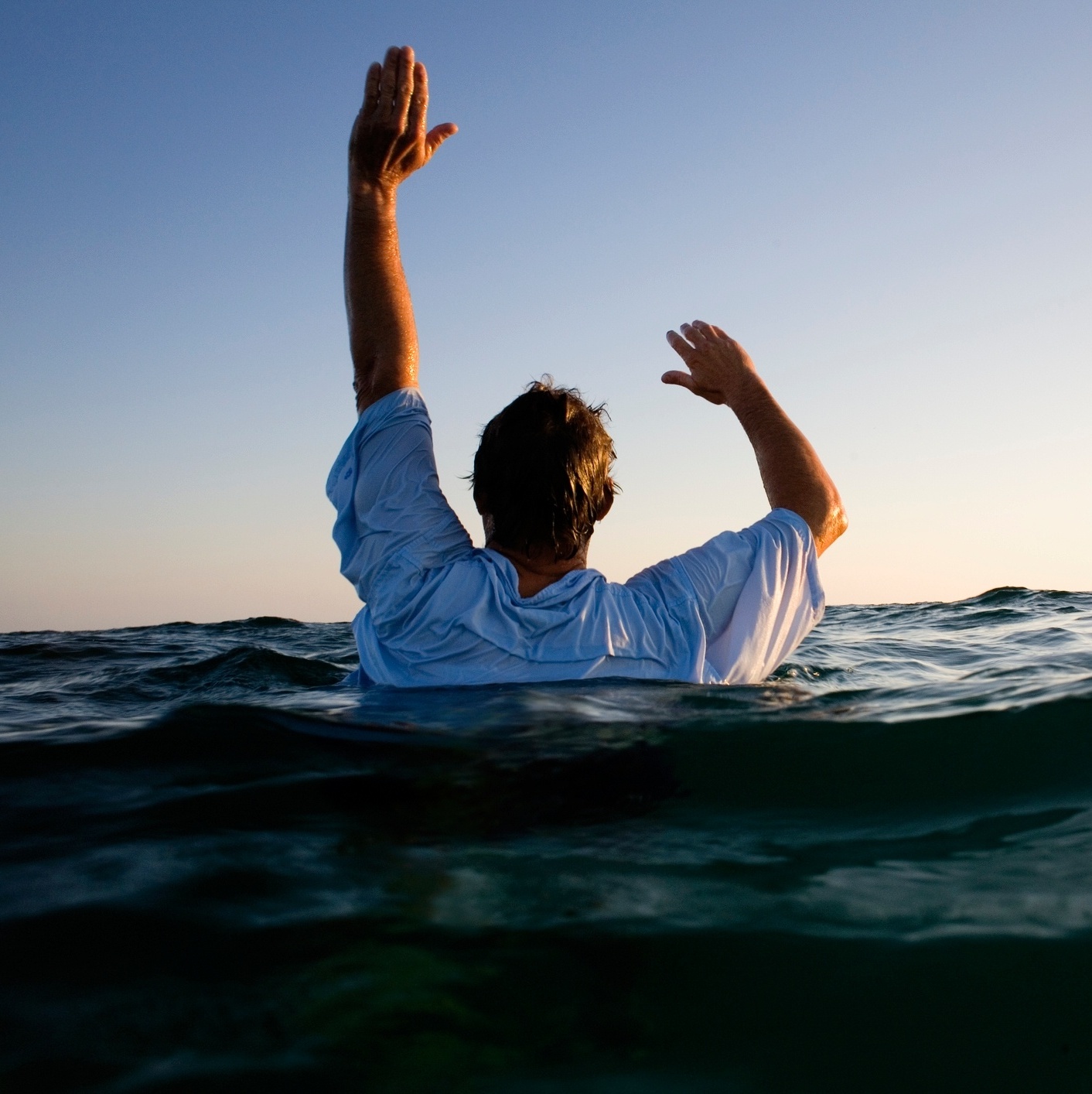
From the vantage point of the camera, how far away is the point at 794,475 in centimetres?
373

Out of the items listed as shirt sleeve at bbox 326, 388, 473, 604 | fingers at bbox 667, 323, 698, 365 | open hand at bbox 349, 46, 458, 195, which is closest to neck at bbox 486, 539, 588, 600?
shirt sleeve at bbox 326, 388, 473, 604

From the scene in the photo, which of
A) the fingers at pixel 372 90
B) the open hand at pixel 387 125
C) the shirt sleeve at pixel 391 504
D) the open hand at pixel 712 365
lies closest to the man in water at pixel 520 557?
the shirt sleeve at pixel 391 504

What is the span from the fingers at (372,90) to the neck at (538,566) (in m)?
1.87

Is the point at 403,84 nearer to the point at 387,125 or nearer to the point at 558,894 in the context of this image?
the point at 387,125

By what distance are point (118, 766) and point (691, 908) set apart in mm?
1823

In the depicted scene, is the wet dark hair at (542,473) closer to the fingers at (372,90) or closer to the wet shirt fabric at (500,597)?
the wet shirt fabric at (500,597)

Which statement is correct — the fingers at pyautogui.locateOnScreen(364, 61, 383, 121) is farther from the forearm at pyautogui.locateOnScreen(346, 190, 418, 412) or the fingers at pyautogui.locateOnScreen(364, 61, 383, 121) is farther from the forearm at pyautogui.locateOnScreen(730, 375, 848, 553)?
the forearm at pyautogui.locateOnScreen(730, 375, 848, 553)

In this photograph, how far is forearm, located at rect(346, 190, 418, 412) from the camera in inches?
136

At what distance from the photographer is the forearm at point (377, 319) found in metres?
3.46

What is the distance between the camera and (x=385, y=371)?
11.3 ft

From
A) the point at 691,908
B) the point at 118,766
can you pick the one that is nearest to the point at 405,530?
the point at 118,766

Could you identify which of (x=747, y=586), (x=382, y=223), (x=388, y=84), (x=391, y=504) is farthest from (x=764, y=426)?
(x=388, y=84)

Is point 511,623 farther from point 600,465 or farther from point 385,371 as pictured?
point 385,371

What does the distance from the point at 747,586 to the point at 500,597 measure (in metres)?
0.89
